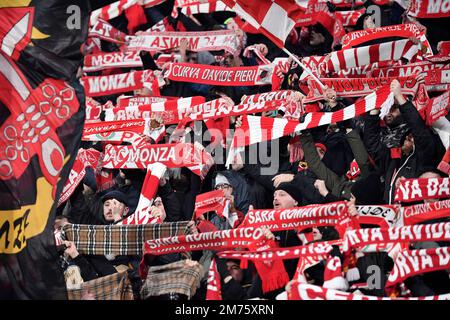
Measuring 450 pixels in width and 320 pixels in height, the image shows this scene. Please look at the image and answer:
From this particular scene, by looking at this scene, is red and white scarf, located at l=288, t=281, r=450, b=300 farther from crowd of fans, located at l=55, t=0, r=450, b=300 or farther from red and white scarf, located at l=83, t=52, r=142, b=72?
red and white scarf, located at l=83, t=52, r=142, b=72

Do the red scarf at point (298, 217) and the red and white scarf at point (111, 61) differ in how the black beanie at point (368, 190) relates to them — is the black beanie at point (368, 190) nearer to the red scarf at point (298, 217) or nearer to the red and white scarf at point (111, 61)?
the red scarf at point (298, 217)

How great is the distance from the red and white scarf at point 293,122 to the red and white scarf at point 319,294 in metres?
2.28

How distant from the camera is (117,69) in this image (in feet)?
50.2

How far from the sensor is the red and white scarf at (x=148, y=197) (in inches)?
419

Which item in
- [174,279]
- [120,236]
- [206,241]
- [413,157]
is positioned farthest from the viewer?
[120,236]

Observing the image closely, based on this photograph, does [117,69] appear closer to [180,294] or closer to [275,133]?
[275,133]

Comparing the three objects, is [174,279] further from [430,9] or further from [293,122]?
[430,9]

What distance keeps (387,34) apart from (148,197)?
289cm

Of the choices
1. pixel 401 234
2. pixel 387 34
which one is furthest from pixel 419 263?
pixel 387 34

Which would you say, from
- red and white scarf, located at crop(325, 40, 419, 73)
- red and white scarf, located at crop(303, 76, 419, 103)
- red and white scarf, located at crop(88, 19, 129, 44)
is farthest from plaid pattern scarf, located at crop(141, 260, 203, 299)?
red and white scarf, located at crop(88, 19, 129, 44)

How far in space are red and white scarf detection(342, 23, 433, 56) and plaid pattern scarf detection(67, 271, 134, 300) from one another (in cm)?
373

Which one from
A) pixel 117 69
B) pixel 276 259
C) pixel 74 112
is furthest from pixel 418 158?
pixel 117 69

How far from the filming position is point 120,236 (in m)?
10.3
